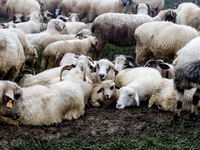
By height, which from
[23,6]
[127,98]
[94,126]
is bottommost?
[94,126]

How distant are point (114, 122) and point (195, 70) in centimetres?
163

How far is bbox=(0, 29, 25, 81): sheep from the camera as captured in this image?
17.8 feet

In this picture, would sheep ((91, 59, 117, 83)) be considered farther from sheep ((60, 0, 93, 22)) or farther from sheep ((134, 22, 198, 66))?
sheep ((60, 0, 93, 22))

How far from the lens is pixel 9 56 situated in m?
5.52

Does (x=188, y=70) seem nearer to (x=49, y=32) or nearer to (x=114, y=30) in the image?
(x=114, y=30)

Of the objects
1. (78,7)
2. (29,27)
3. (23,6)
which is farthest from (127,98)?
Result: (78,7)

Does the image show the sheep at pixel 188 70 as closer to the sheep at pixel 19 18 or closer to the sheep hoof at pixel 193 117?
the sheep hoof at pixel 193 117

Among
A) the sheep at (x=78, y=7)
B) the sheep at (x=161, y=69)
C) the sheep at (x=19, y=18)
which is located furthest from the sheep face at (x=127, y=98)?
the sheep at (x=78, y=7)

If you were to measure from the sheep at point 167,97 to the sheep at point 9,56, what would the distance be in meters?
2.65

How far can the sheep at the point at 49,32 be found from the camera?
29.8ft

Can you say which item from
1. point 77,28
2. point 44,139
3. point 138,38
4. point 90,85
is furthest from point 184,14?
point 44,139

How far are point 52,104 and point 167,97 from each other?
82.0 inches

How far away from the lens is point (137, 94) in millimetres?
5805

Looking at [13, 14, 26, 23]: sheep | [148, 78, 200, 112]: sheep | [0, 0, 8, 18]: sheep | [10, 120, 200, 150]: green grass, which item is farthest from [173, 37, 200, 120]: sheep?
[0, 0, 8, 18]: sheep
